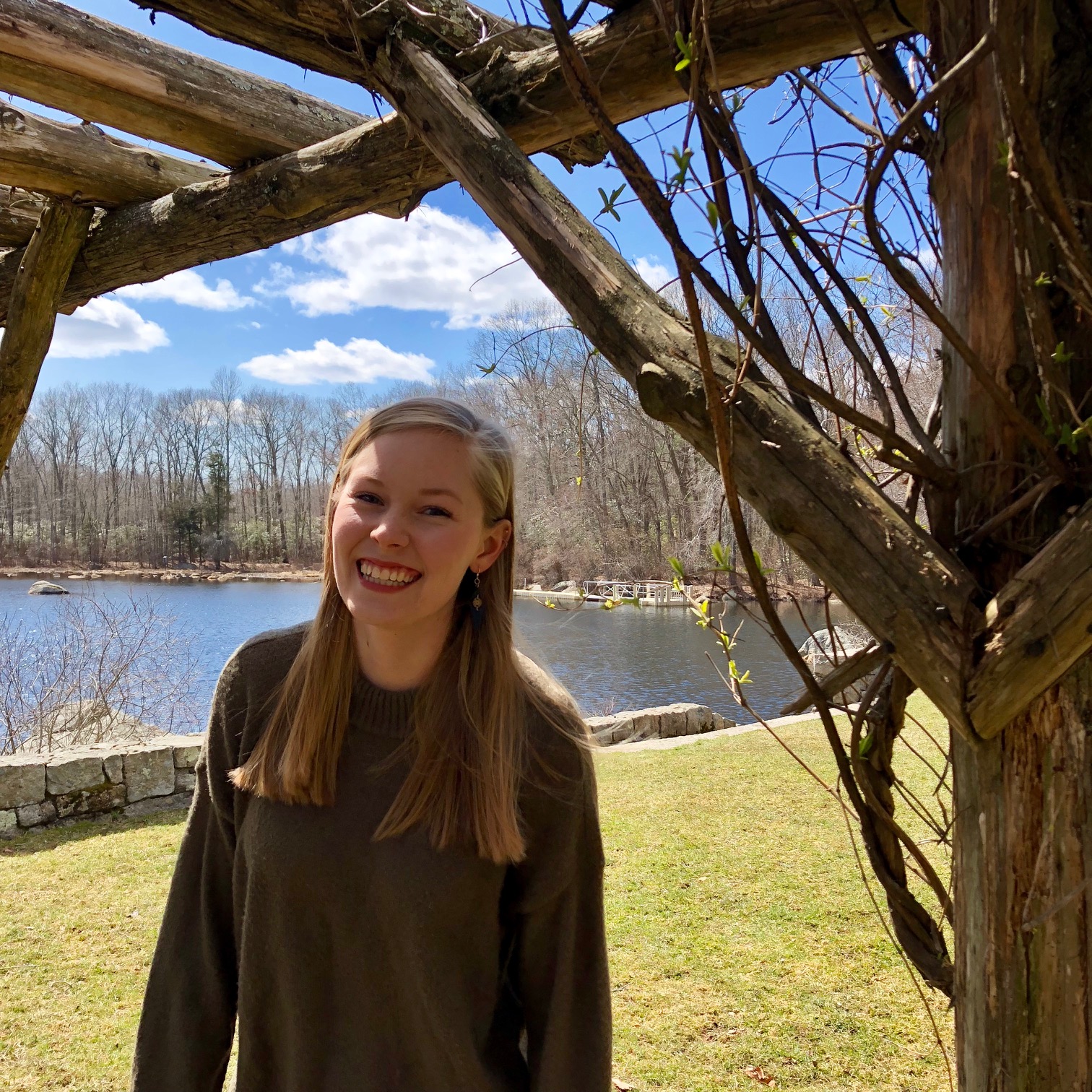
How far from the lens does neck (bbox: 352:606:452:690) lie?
5.52 ft

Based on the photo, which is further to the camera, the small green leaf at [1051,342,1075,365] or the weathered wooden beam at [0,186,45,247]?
the weathered wooden beam at [0,186,45,247]

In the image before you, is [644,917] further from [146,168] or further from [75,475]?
[75,475]

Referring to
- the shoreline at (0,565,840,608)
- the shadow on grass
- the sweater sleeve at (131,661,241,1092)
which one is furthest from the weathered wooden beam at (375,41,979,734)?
the shoreline at (0,565,840,608)

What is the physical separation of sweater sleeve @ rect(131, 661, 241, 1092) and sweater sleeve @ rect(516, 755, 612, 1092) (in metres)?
0.56

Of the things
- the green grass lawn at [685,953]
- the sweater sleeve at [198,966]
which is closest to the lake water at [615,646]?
the green grass lawn at [685,953]

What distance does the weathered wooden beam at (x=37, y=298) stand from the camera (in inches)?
110

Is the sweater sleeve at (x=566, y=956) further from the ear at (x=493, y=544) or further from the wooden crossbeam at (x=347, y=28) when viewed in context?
the wooden crossbeam at (x=347, y=28)

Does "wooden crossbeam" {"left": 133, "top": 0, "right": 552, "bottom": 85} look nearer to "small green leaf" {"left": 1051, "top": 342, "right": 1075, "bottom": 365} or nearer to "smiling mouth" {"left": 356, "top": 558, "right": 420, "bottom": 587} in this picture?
"smiling mouth" {"left": 356, "top": 558, "right": 420, "bottom": 587}

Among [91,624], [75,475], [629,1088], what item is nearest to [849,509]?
[629,1088]

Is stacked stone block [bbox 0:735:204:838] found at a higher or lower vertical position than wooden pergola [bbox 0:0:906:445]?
lower

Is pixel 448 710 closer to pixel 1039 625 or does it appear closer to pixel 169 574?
pixel 1039 625

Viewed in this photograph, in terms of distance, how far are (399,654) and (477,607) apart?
0.18 meters

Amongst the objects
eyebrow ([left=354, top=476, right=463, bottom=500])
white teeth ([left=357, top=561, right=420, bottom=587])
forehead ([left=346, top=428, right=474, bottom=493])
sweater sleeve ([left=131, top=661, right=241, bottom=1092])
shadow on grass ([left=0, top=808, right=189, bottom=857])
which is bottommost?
shadow on grass ([left=0, top=808, right=189, bottom=857])

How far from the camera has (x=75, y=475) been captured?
139 feet
